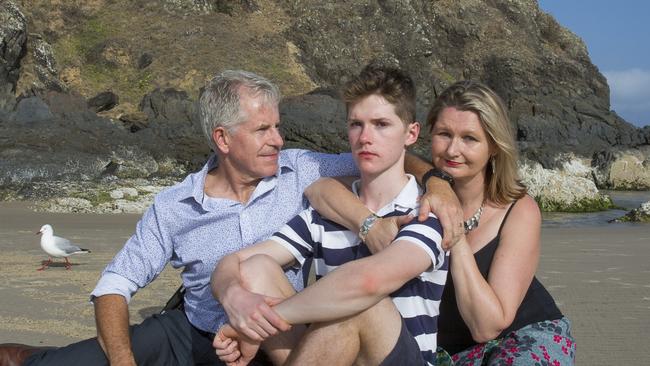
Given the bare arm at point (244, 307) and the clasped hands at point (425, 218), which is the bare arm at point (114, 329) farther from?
the clasped hands at point (425, 218)

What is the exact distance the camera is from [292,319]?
11.0ft

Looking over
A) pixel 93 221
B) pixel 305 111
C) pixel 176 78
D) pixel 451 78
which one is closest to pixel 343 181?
pixel 93 221

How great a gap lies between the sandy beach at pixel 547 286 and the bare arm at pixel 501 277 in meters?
2.12

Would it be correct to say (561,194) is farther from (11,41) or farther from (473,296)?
(11,41)

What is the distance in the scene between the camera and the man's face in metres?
4.11

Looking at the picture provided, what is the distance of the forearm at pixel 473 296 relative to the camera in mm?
3611

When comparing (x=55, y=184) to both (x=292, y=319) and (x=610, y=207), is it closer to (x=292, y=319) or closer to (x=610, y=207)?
(x=610, y=207)

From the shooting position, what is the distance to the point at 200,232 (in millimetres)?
4172

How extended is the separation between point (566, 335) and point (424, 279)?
33.3 inches

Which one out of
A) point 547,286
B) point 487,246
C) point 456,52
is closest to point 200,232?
point 487,246

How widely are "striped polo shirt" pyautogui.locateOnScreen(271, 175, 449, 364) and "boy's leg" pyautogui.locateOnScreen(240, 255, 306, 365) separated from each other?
9.2 inches

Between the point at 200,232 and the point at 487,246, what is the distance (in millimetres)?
1344

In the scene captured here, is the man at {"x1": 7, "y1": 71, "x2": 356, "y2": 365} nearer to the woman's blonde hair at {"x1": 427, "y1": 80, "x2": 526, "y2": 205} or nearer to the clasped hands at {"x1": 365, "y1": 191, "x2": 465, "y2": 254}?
the clasped hands at {"x1": 365, "y1": 191, "x2": 465, "y2": 254}

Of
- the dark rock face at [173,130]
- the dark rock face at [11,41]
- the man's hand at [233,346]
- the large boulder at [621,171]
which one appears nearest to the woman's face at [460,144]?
the man's hand at [233,346]
